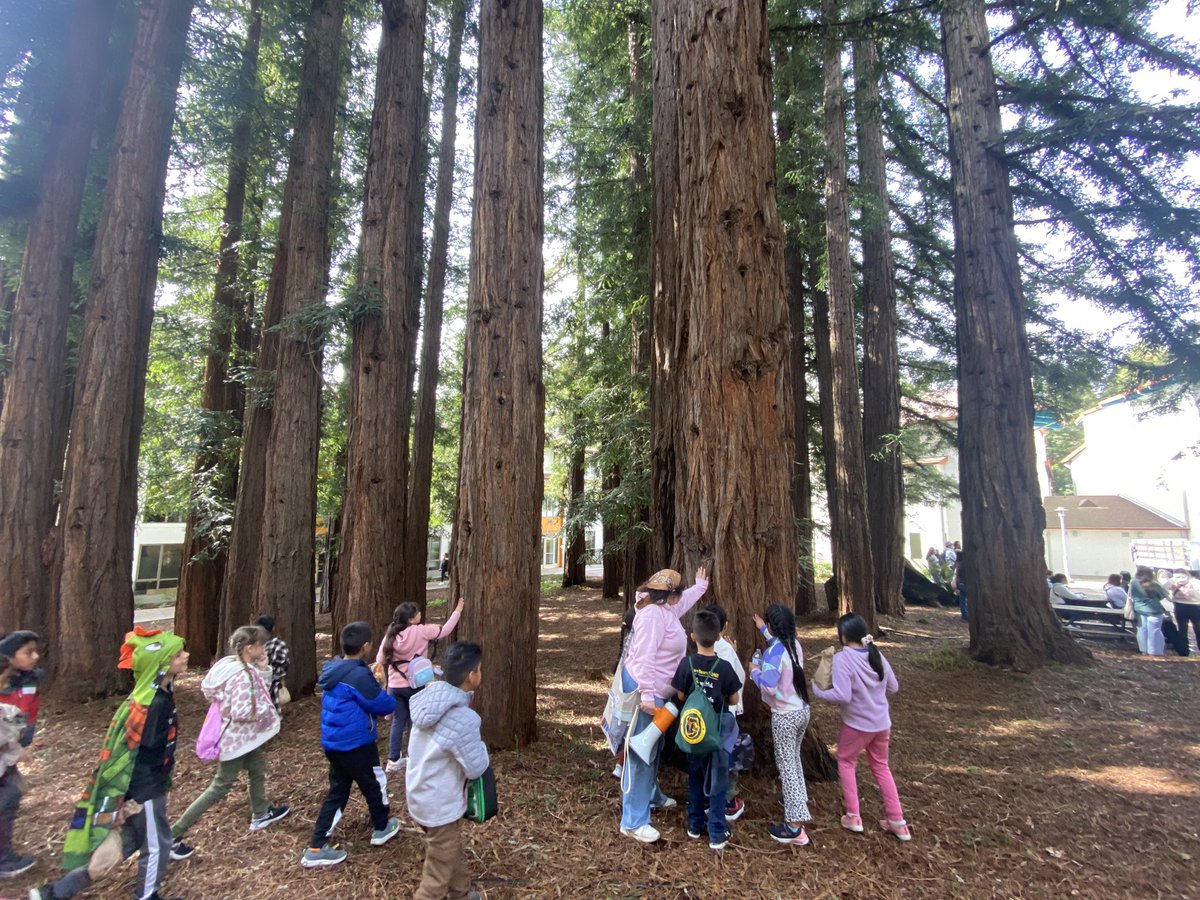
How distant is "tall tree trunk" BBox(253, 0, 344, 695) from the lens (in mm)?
7266

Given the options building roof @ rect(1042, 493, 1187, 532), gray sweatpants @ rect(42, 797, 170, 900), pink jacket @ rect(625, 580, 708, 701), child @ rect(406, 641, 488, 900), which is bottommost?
gray sweatpants @ rect(42, 797, 170, 900)

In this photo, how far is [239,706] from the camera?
3.79 metres

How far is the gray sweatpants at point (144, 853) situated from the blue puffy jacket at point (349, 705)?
89 cm

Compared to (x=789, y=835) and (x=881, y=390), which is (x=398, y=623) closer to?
(x=789, y=835)

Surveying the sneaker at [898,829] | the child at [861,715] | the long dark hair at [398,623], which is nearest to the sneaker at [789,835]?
the child at [861,715]

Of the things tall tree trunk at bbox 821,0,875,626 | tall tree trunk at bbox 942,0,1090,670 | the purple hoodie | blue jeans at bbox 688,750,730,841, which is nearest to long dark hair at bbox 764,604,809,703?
the purple hoodie

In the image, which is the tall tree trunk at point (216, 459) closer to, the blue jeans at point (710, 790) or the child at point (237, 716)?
the child at point (237, 716)

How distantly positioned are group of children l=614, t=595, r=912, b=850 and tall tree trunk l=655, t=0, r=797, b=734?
1.75 feet

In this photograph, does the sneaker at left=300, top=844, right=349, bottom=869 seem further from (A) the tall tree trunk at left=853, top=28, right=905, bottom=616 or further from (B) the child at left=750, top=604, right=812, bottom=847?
(A) the tall tree trunk at left=853, top=28, right=905, bottom=616

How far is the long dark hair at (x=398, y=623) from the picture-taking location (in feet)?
17.0

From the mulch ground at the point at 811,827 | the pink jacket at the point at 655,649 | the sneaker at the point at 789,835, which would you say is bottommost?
→ the mulch ground at the point at 811,827

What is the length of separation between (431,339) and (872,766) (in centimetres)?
1073

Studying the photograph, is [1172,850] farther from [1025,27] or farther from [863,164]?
[863,164]

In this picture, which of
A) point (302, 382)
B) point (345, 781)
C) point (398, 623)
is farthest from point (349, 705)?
point (302, 382)
